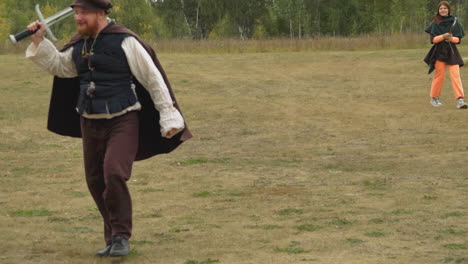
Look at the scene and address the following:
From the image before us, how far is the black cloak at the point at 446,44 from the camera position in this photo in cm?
1805

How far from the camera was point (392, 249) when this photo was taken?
→ 26.0ft

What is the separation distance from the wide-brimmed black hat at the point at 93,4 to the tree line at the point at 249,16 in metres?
58.5

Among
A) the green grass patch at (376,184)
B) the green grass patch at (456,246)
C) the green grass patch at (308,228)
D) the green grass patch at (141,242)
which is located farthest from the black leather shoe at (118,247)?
the green grass patch at (376,184)

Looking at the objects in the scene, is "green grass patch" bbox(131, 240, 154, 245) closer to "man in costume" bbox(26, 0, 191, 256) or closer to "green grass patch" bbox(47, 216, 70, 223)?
"man in costume" bbox(26, 0, 191, 256)

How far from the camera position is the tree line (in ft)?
222

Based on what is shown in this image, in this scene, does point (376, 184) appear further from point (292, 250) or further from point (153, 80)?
point (153, 80)

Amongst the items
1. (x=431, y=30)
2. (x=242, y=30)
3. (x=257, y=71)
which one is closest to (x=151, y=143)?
(x=431, y=30)

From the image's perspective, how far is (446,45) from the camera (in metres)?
18.4

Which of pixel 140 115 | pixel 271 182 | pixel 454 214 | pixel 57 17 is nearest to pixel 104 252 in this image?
pixel 140 115

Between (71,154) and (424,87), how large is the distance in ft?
34.2

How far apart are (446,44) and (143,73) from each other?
11596mm

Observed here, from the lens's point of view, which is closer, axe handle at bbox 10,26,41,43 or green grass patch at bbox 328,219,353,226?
axe handle at bbox 10,26,41,43

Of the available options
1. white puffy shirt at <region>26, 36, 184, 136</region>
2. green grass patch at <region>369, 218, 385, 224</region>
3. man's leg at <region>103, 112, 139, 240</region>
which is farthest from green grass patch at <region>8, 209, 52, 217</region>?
green grass patch at <region>369, 218, 385, 224</region>

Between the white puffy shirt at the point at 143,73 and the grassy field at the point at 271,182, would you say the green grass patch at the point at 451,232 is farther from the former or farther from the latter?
the white puffy shirt at the point at 143,73
